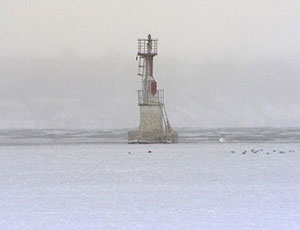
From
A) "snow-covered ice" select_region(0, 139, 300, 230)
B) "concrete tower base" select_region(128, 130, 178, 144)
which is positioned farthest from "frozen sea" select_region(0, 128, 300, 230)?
"concrete tower base" select_region(128, 130, 178, 144)

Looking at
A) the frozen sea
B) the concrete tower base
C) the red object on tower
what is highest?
the red object on tower

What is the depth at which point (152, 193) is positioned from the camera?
2548 cm

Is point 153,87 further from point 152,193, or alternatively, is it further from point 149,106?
point 152,193

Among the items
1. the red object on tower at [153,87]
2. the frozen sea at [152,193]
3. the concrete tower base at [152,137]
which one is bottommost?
the frozen sea at [152,193]

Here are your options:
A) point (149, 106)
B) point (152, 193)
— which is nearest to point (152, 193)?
point (152, 193)

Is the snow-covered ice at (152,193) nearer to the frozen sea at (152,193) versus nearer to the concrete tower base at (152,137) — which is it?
the frozen sea at (152,193)

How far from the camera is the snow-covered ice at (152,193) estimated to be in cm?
1939

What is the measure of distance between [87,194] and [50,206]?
3.34 meters

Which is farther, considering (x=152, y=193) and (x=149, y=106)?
(x=149, y=106)

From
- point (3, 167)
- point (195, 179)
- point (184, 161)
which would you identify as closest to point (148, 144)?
point (184, 161)

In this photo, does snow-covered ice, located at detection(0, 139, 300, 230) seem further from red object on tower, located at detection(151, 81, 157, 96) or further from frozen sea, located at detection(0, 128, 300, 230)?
red object on tower, located at detection(151, 81, 157, 96)

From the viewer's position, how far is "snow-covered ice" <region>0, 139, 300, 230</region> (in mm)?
19391

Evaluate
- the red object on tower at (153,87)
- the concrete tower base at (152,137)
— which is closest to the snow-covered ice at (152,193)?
the concrete tower base at (152,137)

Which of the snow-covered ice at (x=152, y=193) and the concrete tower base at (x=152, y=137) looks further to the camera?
the concrete tower base at (x=152, y=137)
